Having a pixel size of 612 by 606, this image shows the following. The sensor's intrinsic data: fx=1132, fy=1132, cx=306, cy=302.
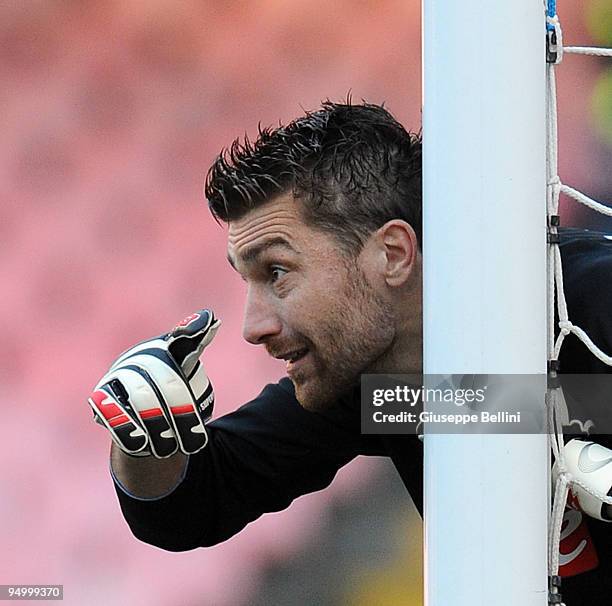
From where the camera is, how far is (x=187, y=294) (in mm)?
1351

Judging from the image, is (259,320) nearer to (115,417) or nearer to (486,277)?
(115,417)

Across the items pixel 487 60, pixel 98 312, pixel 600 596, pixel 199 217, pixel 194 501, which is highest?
pixel 199 217

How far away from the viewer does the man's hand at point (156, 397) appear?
87cm

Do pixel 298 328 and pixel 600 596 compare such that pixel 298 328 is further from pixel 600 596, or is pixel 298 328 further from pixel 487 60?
pixel 487 60

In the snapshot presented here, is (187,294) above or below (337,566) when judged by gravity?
above

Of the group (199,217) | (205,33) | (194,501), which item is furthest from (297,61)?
(194,501)

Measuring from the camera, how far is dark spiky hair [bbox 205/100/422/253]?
3.83ft

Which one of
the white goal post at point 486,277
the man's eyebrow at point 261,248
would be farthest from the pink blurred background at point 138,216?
the white goal post at point 486,277

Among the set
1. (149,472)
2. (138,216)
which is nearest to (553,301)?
(149,472)

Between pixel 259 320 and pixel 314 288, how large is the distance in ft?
0.27

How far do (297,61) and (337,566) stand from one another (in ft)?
2.01

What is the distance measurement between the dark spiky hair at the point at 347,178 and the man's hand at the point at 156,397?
27 cm

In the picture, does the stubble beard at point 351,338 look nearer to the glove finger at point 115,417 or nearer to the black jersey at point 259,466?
the black jersey at point 259,466

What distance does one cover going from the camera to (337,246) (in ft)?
3.87
